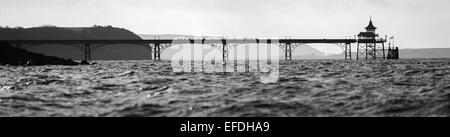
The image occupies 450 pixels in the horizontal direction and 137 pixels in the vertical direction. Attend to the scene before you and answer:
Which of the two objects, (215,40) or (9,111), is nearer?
(9,111)

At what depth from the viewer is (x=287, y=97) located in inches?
671
